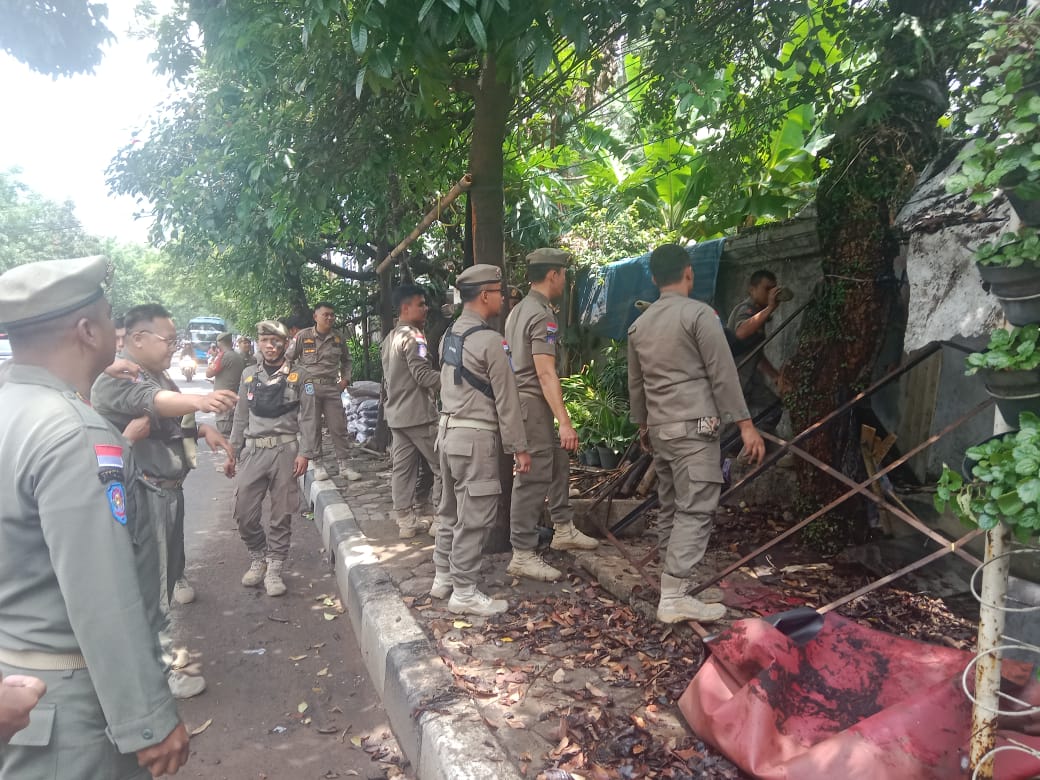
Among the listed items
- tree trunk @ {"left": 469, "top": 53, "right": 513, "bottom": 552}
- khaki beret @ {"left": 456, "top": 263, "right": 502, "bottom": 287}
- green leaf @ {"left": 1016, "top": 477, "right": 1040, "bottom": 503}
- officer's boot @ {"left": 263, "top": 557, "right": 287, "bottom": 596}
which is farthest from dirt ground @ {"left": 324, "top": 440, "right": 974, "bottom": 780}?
khaki beret @ {"left": 456, "top": 263, "right": 502, "bottom": 287}

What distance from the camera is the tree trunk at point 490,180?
495 cm

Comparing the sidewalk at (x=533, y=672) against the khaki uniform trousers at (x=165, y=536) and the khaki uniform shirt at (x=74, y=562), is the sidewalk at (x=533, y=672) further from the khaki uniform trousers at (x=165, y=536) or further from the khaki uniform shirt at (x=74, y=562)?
the khaki uniform shirt at (x=74, y=562)

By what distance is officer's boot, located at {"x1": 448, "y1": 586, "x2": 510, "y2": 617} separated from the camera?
4.14 metres

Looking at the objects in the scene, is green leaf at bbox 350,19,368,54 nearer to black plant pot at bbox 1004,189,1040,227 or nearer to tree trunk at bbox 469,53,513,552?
tree trunk at bbox 469,53,513,552

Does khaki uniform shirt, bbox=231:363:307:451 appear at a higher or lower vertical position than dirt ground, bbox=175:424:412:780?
higher

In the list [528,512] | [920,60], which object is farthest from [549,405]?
[920,60]

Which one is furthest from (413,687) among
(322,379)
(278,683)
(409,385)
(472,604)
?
(322,379)

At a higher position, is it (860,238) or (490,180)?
(490,180)

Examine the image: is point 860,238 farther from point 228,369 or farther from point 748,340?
point 228,369

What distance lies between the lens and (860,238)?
14.7 feet

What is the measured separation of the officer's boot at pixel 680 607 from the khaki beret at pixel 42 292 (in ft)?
10.2

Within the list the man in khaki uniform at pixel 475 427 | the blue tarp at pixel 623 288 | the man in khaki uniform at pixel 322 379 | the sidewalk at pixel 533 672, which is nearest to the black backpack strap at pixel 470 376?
the man in khaki uniform at pixel 475 427

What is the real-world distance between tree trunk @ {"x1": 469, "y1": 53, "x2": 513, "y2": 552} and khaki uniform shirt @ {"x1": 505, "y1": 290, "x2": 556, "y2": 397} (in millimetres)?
482

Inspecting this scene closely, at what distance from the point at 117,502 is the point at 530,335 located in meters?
3.41
